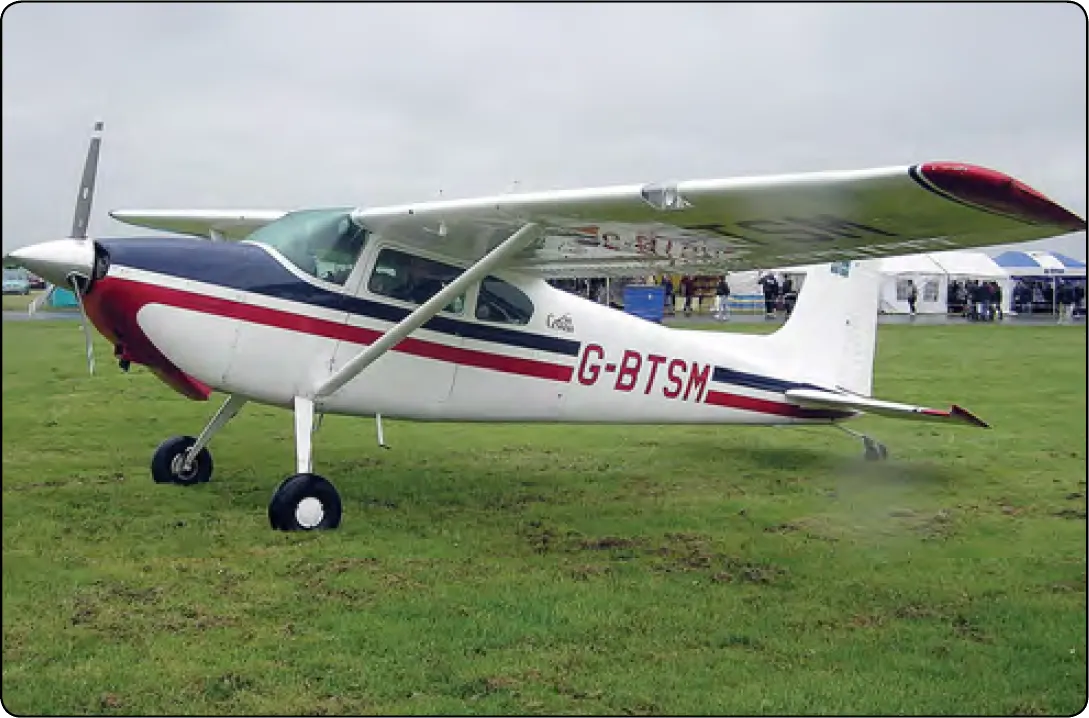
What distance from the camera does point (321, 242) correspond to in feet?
23.6

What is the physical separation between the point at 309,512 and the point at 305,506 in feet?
0.15

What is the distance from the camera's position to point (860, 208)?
17.9ft

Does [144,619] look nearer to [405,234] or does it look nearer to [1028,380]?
[405,234]

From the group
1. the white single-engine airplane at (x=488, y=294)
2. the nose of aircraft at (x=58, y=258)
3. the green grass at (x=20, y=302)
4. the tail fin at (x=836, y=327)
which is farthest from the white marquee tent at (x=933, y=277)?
the green grass at (x=20, y=302)

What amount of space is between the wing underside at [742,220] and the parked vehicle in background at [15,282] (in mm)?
2148

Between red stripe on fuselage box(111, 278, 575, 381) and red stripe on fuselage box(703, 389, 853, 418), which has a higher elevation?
red stripe on fuselage box(111, 278, 575, 381)

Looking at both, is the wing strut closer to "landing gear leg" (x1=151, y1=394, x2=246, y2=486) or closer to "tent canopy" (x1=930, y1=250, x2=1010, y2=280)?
"landing gear leg" (x1=151, y1=394, x2=246, y2=486)

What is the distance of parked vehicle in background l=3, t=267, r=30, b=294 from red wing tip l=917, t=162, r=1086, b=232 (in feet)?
14.6

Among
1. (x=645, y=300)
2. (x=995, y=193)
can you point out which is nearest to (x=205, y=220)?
(x=995, y=193)

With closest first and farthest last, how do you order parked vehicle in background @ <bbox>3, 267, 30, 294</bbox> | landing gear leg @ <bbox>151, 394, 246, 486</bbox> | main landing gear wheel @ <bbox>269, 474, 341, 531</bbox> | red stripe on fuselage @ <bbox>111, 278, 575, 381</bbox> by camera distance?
1. parked vehicle in background @ <bbox>3, 267, 30, 294</bbox>
2. main landing gear wheel @ <bbox>269, 474, 341, 531</bbox>
3. red stripe on fuselage @ <bbox>111, 278, 575, 381</bbox>
4. landing gear leg @ <bbox>151, 394, 246, 486</bbox>

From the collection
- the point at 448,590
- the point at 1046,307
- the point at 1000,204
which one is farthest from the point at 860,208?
the point at 1046,307

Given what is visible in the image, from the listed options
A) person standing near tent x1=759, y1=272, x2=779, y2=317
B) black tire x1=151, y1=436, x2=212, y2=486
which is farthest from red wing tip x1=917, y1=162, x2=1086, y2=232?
person standing near tent x1=759, y1=272, x2=779, y2=317

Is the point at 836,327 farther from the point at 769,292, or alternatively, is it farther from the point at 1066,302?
the point at 1066,302

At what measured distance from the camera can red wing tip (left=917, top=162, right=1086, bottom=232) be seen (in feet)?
14.9
